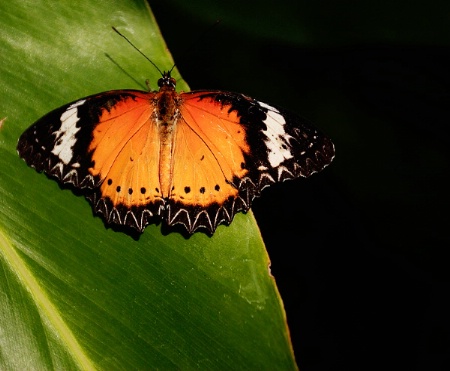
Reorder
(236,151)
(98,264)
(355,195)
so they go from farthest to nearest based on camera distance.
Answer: (355,195) → (236,151) → (98,264)

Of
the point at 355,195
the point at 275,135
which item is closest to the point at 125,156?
the point at 275,135

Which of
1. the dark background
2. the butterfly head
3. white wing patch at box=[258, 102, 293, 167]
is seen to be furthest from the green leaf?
the dark background

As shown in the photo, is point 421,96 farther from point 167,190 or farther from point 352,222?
point 167,190

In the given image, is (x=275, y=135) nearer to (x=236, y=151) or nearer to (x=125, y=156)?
(x=236, y=151)

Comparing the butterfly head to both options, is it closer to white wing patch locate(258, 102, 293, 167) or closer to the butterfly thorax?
the butterfly thorax

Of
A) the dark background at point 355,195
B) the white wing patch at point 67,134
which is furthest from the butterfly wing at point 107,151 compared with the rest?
the dark background at point 355,195

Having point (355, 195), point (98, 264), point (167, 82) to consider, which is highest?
point (355, 195)
